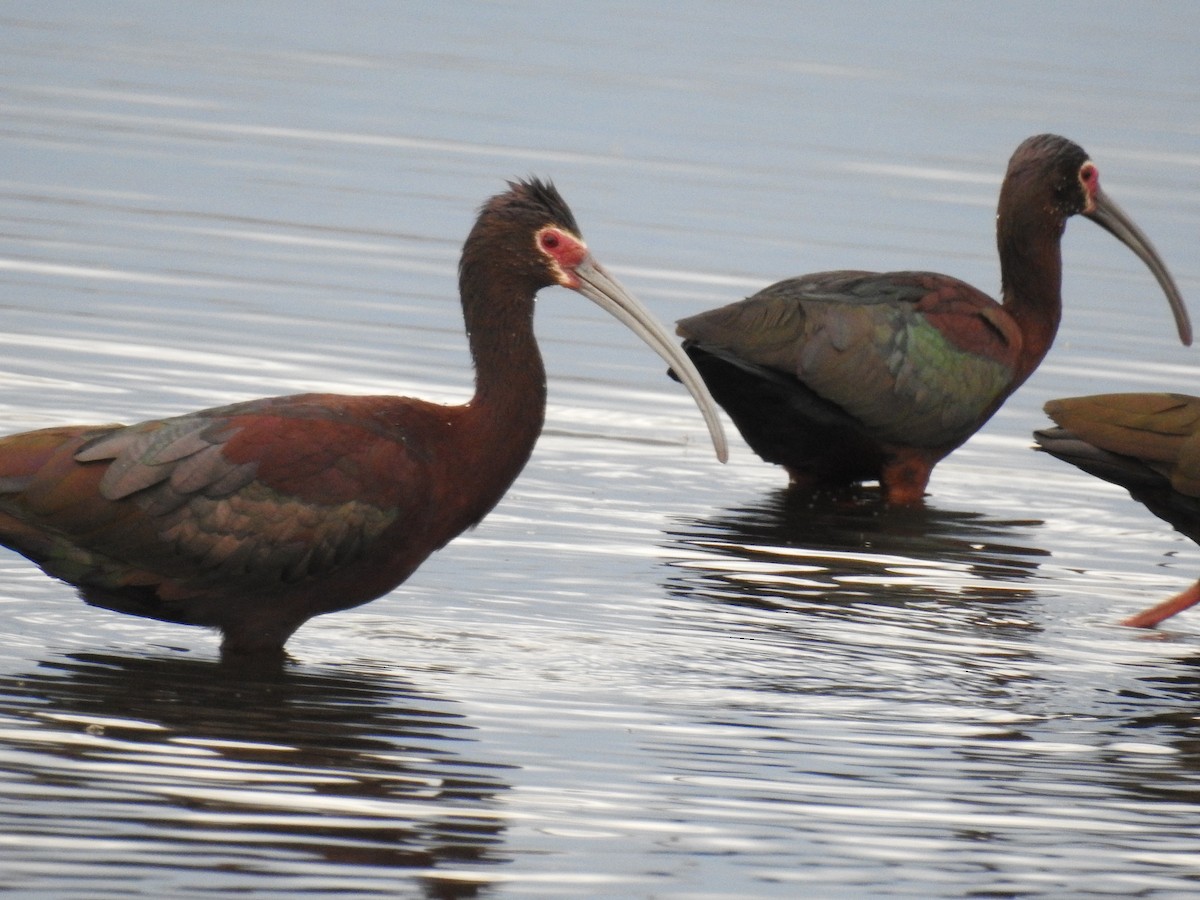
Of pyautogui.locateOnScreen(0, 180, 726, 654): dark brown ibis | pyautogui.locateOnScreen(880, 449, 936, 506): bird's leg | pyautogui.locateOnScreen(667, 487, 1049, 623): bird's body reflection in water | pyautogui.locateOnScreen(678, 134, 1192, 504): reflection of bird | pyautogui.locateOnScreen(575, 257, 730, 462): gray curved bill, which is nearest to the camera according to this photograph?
pyautogui.locateOnScreen(0, 180, 726, 654): dark brown ibis

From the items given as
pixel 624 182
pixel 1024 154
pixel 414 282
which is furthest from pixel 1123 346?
pixel 624 182

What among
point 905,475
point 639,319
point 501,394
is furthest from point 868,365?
point 501,394

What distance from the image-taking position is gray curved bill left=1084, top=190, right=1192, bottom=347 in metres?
12.4

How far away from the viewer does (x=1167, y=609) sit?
9.27 meters

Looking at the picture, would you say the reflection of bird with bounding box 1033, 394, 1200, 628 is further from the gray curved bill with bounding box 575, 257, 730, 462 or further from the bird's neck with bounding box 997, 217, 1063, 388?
the bird's neck with bounding box 997, 217, 1063, 388

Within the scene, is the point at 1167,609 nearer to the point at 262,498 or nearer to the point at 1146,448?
the point at 1146,448

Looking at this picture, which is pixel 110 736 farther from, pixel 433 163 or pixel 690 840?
pixel 433 163

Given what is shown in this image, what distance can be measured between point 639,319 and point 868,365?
2.89m

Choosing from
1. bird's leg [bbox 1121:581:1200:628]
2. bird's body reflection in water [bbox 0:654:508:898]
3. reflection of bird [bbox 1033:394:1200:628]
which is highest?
reflection of bird [bbox 1033:394:1200:628]

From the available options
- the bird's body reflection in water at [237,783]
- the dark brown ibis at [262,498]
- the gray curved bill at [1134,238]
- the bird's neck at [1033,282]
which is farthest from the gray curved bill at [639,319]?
the gray curved bill at [1134,238]

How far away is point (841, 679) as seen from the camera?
8211 millimetres

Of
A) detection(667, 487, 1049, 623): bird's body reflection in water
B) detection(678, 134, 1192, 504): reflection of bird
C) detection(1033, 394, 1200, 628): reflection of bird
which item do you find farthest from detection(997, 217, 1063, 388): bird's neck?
detection(1033, 394, 1200, 628): reflection of bird

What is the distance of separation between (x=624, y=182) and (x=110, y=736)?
13.5 metres

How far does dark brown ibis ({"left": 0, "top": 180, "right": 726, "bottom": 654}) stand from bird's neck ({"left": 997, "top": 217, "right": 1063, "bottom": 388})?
4415mm
